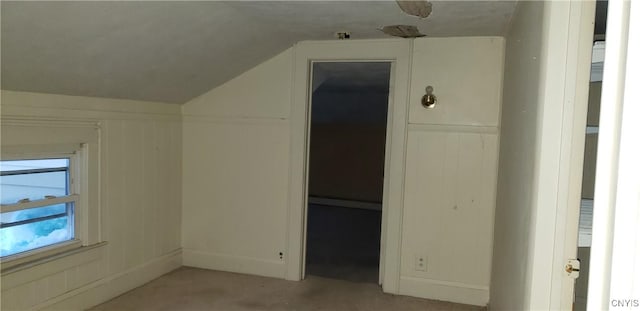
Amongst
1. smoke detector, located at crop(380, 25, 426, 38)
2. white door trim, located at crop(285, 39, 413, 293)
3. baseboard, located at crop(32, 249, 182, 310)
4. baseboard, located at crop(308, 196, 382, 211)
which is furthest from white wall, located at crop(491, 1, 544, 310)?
Answer: baseboard, located at crop(308, 196, 382, 211)

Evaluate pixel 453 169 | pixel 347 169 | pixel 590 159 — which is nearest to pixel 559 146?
pixel 590 159

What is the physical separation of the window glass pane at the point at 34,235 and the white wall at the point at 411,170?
111cm

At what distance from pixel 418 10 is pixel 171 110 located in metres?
2.17

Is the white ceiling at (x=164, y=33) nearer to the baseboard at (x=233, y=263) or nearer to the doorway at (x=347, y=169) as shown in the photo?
the doorway at (x=347, y=169)

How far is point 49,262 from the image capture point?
2564 mm

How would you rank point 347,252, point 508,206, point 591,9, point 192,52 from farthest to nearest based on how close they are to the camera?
point 347,252
point 192,52
point 508,206
point 591,9

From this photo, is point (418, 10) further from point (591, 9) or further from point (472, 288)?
point (472, 288)

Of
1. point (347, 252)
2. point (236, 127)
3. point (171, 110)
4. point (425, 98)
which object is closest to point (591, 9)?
point (425, 98)

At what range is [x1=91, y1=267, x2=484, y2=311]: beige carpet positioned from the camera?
2.97 metres

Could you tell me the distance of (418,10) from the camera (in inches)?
96.7

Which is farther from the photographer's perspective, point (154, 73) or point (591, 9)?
point (154, 73)

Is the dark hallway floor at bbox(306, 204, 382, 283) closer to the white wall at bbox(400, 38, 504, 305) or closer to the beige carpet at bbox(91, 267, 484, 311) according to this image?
the beige carpet at bbox(91, 267, 484, 311)

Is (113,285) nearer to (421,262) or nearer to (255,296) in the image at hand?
(255,296)

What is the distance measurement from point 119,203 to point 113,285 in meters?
0.58
